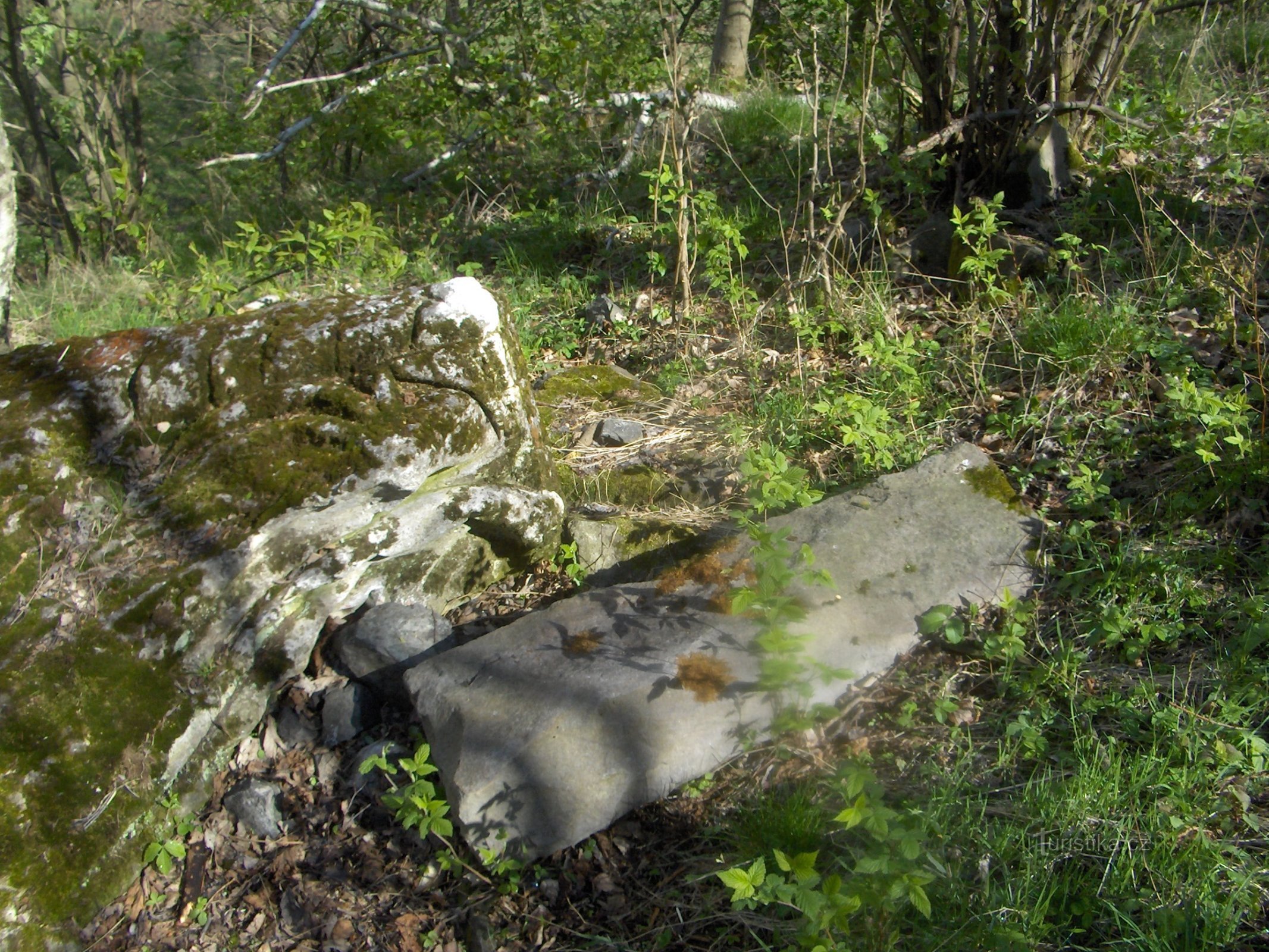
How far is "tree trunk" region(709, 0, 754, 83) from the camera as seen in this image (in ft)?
25.3

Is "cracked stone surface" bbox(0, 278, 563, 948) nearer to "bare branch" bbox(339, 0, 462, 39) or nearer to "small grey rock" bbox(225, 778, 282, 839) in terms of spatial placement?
"small grey rock" bbox(225, 778, 282, 839)

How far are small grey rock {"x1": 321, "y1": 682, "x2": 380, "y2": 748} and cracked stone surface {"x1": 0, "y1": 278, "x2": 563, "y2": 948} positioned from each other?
18 centimetres

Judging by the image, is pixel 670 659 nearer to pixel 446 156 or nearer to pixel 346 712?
pixel 346 712

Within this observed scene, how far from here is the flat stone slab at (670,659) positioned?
2457mm

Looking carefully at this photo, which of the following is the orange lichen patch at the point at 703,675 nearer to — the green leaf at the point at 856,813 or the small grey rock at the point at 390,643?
the green leaf at the point at 856,813

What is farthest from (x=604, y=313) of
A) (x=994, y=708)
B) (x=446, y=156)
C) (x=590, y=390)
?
(x=994, y=708)

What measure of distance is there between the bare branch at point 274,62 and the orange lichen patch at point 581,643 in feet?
16.0

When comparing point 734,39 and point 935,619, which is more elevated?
point 734,39

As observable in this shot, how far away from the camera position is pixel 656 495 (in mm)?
3818

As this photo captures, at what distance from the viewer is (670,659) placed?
2688 mm

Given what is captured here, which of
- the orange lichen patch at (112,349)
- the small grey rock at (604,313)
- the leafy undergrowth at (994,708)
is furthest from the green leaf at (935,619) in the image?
the orange lichen patch at (112,349)

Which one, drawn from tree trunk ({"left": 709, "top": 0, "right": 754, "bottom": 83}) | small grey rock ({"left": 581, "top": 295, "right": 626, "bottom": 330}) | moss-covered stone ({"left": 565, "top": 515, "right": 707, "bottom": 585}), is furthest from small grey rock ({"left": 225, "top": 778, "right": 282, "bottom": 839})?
tree trunk ({"left": 709, "top": 0, "right": 754, "bottom": 83})

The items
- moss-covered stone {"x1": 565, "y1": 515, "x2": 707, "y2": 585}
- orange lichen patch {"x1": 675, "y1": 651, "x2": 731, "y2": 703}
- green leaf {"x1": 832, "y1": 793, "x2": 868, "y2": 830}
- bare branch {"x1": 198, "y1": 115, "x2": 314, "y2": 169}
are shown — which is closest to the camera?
green leaf {"x1": 832, "y1": 793, "x2": 868, "y2": 830}

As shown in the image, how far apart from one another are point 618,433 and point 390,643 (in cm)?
162
